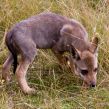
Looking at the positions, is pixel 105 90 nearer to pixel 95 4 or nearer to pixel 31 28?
pixel 31 28

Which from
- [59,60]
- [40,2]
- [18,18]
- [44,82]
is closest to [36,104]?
[44,82]

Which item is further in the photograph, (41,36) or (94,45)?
(41,36)

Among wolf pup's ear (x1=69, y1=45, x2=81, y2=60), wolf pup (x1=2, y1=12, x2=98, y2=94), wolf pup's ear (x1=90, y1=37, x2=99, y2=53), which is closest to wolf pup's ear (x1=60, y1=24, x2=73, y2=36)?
wolf pup (x1=2, y1=12, x2=98, y2=94)

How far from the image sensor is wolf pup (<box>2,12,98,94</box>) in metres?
5.94

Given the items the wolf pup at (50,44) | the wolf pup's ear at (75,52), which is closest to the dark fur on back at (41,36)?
the wolf pup at (50,44)

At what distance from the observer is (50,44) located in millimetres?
6379

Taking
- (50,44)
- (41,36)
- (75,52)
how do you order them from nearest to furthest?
(75,52) → (41,36) → (50,44)

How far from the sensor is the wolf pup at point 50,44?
5.94 meters

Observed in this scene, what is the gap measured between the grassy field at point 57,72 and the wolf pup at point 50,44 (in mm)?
158

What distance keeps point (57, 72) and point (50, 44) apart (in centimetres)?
41

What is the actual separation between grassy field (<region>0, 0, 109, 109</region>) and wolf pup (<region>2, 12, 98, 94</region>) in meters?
0.16

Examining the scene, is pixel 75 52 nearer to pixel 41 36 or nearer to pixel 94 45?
pixel 94 45

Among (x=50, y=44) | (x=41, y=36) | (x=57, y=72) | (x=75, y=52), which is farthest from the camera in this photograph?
(x=57, y=72)

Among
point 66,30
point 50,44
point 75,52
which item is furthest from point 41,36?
point 75,52
